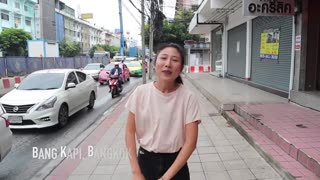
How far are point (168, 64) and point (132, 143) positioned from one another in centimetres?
61

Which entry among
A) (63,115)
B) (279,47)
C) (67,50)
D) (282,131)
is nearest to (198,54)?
(279,47)

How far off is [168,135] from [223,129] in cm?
504

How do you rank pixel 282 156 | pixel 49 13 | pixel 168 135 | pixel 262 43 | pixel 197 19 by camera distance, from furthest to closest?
1. pixel 49 13
2. pixel 197 19
3. pixel 262 43
4. pixel 282 156
5. pixel 168 135

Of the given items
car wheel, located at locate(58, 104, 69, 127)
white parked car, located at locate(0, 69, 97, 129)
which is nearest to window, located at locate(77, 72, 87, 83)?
white parked car, located at locate(0, 69, 97, 129)

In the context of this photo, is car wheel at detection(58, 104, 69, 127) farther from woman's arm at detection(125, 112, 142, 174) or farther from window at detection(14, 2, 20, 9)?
window at detection(14, 2, 20, 9)

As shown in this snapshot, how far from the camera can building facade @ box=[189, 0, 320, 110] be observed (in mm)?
8000

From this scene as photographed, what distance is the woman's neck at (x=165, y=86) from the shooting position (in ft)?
7.29

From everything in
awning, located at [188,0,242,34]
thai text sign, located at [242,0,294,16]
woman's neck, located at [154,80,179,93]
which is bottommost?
woman's neck, located at [154,80,179,93]

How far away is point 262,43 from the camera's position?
1198cm

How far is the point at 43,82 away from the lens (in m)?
8.60

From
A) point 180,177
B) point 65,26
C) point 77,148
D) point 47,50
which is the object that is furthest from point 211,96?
point 65,26

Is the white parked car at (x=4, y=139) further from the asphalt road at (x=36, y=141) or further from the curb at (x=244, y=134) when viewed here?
the curb at (x=244, y=134)

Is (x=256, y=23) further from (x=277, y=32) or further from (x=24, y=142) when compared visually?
(x=24, y=142)

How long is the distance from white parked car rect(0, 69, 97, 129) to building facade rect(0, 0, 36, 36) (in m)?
42.7
